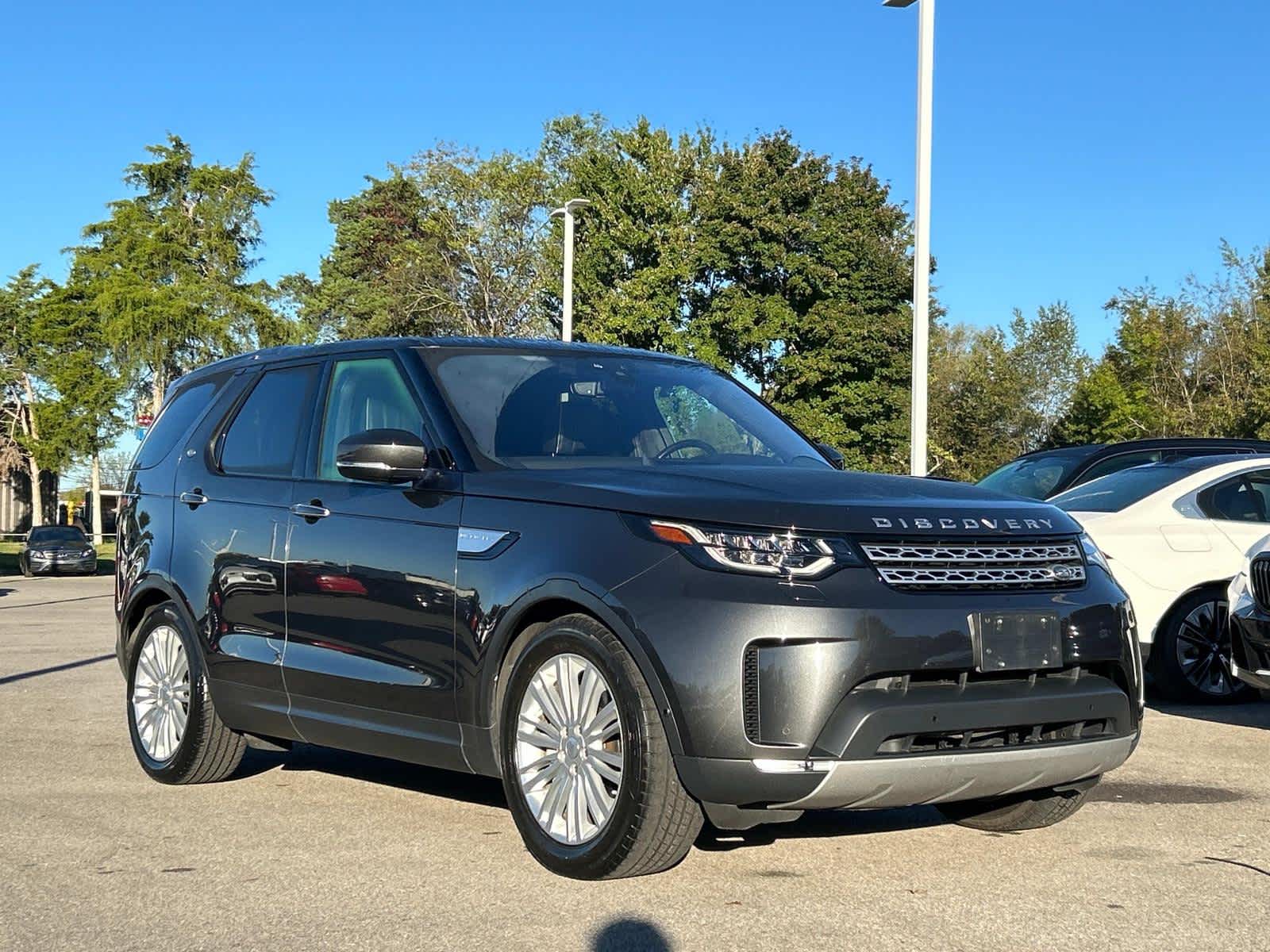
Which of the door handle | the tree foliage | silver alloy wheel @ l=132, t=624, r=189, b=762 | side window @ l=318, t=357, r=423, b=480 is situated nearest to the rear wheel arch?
silver alloy wheel @ l=132, t=624, r=189, b=762

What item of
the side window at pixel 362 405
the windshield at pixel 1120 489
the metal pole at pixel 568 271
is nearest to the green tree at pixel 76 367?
the metal pole at pixel 568 271

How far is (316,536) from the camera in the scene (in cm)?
591

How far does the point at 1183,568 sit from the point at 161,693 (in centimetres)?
621

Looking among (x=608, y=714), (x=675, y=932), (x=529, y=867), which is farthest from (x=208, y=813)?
(x=675, y=932)

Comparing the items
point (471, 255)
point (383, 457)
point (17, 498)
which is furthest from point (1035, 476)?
point (17, 498)

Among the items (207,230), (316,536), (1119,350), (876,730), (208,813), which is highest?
(207,230)

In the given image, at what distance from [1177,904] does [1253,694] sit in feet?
19.1

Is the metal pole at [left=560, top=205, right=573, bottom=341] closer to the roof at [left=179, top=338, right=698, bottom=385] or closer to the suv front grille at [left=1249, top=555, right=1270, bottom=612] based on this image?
the suv front grille at [left=1249, top=555, right=1270, bottom=612]

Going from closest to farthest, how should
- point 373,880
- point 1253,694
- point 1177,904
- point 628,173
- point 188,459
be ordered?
point 1177,904 < point 373,880 < point 188,459 < point 1253,694 < point 628,173

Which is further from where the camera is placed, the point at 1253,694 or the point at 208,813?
the point at 1253,694

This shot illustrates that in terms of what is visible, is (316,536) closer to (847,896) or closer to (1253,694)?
(847,896)

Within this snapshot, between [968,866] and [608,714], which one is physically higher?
[608,714]

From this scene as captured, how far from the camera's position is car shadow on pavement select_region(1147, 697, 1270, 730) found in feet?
29.5

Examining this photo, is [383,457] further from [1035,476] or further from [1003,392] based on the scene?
[1003,392]
